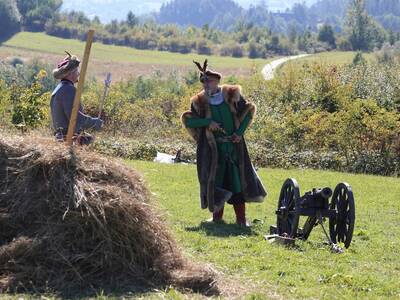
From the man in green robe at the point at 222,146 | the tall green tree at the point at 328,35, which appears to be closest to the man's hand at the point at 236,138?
the man in green robe at the point at 222,146

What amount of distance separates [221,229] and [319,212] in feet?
5.40

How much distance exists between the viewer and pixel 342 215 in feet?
28.0

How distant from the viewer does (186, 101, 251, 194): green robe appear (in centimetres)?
984

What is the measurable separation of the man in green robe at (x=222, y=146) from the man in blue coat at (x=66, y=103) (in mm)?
2406

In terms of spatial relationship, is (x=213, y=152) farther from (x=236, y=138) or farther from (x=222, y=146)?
(x=236, y=138)

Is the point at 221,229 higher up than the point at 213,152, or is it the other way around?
the point at 213,152

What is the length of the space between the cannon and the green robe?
44.4 inches

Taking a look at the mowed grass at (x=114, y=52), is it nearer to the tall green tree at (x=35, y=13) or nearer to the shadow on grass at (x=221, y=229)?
the tall green tree at (x=35, y=13)

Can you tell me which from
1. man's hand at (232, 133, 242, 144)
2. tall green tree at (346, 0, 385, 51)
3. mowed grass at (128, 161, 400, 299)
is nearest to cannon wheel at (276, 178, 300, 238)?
mowed grass at (128, 161, 400, 299)

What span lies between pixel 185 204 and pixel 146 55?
341 ft

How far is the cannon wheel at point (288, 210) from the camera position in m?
8.64

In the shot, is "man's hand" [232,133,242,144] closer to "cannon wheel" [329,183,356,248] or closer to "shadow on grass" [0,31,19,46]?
"cannon wheel" [329,183,356,248]

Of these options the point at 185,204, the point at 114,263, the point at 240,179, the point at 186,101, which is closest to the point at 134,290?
the point at 114,263

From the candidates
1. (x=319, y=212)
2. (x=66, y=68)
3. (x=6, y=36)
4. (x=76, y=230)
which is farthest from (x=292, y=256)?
(x=6, y=36)
